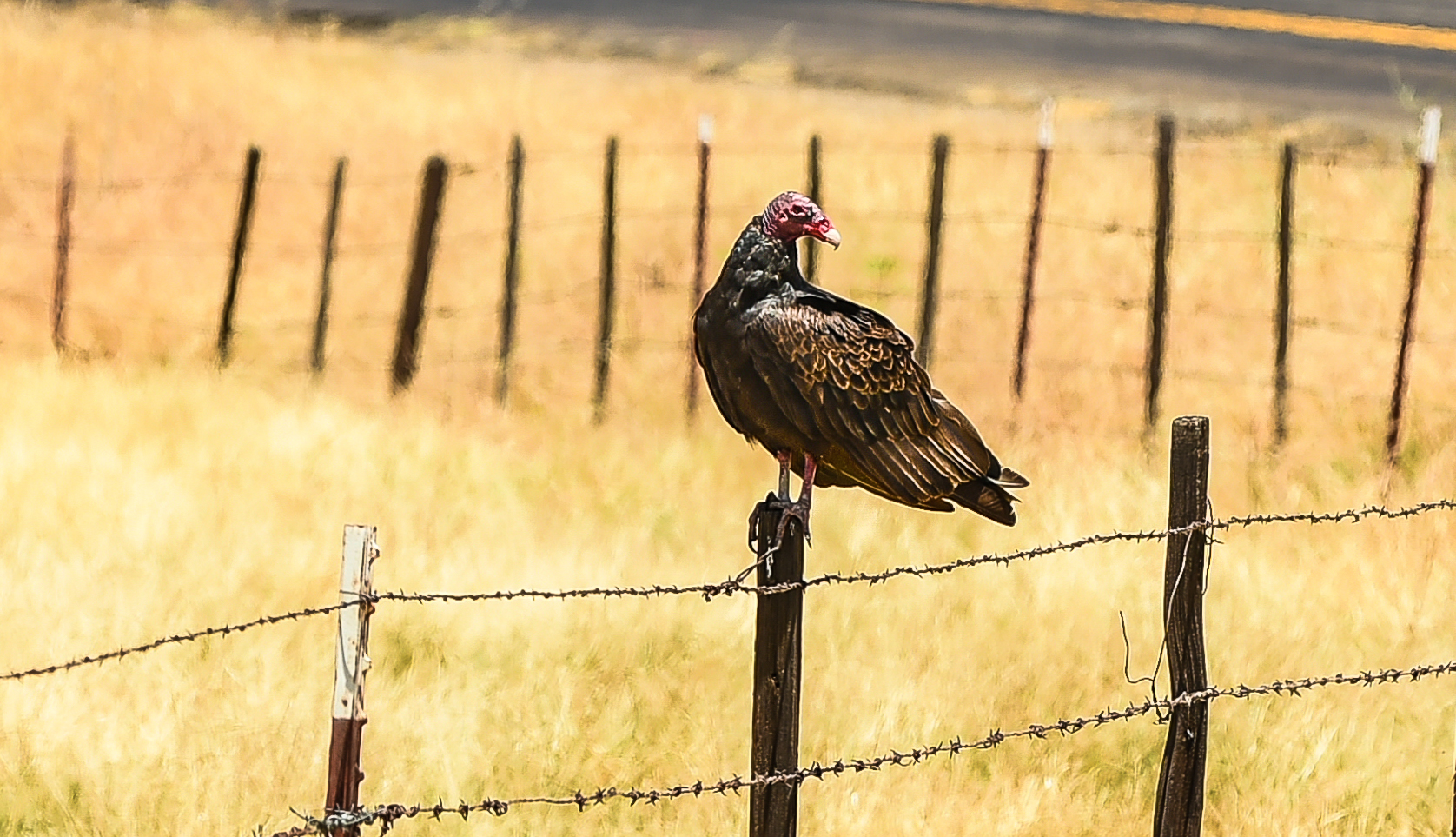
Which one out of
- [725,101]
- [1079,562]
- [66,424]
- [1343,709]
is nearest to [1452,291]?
[725,101]

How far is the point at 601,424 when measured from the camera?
11.7 metres

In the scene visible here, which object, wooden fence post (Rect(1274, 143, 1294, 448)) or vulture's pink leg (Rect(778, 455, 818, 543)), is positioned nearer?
vulture's pink leg (Rect(778, 455, 818, 543))

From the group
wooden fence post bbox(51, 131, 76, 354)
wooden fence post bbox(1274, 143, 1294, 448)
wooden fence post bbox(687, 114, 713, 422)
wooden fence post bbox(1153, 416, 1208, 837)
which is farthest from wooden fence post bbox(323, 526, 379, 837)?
wooden fence post bbox(51, 131, 76, 354)

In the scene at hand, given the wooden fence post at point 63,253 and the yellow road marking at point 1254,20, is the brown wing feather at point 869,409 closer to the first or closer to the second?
the wooden fence post at point 63,253

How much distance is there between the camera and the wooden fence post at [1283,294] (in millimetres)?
11875

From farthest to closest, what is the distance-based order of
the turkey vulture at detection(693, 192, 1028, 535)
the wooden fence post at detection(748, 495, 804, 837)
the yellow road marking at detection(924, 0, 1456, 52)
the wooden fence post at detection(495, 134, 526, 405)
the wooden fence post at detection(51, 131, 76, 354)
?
the yellow road marking at detection(924, 0, 1456, 52), the wooden fence post at detection(51, 131, 76, 354), the wooden fence post at detection(495, 134, 526, 405), the turkey vulture at detection(693, 192, 1028, 535), the wooden fence post at detection(748, 495, 804, 837)

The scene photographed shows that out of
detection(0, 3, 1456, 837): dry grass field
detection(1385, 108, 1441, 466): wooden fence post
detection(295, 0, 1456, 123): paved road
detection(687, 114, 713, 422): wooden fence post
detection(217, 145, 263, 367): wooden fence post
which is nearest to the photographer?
detection(0, 3, 1456, 837): dry grass field

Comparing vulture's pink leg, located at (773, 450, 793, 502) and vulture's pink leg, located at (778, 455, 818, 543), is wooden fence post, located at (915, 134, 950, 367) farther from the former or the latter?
vulture's pink leg, located at (778, 455, 818, 543)

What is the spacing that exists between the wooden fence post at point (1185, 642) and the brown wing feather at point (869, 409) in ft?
1.95

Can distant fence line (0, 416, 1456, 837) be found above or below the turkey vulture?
below

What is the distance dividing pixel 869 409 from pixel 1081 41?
1425 cm

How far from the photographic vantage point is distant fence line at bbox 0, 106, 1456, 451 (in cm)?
1193

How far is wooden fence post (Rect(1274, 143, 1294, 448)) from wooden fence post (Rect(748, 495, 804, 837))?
27.0 ft

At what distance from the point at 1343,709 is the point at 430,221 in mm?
7730
